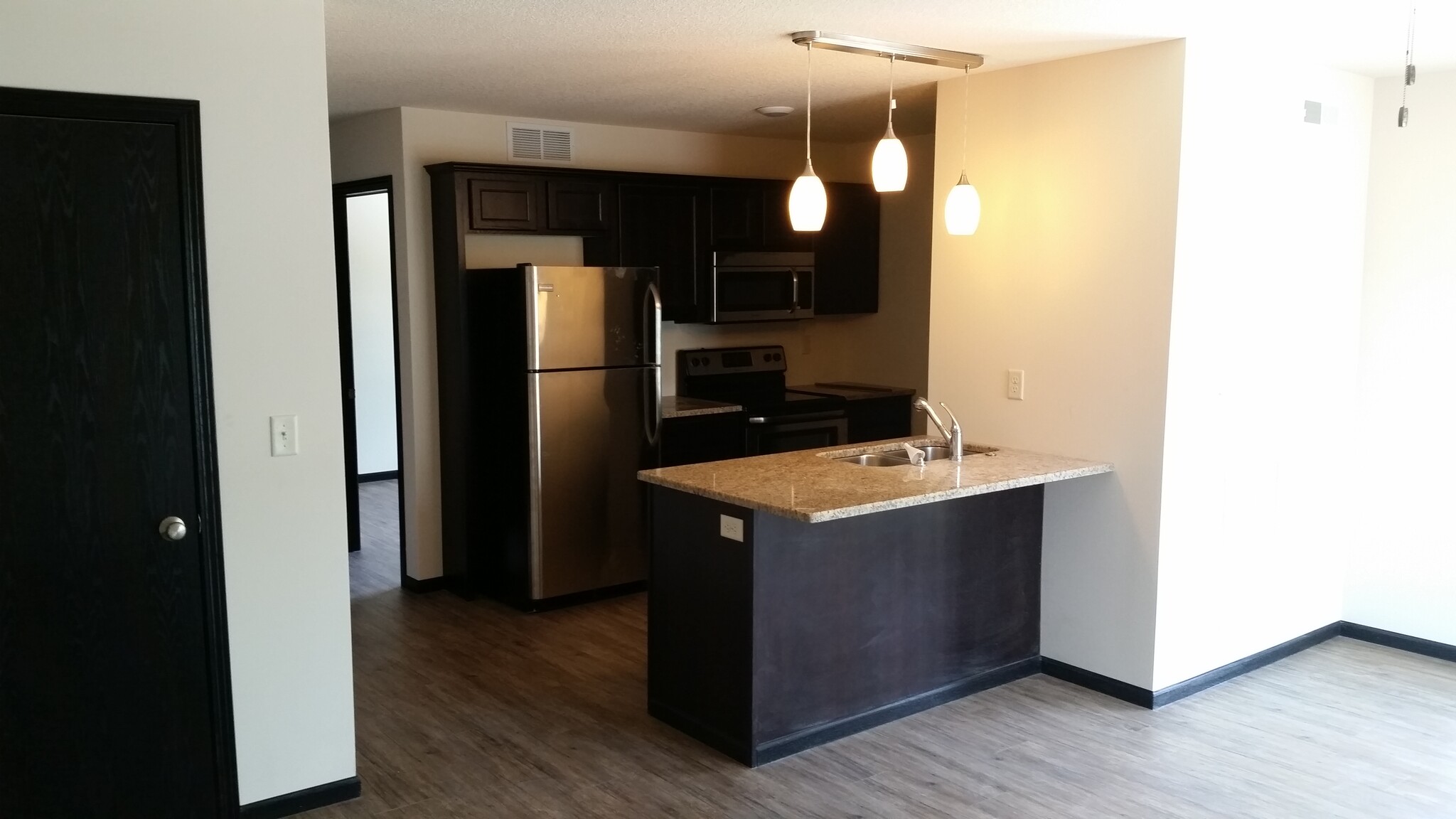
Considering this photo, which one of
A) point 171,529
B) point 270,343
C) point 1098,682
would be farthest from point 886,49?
point 171,529

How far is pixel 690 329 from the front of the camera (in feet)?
20.6

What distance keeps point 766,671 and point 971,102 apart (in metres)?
2.43

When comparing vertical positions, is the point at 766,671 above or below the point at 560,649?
above

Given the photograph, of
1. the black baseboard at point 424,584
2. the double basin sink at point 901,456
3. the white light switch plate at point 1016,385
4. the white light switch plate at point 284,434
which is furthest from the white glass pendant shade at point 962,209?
the black baseboard at point 424,584

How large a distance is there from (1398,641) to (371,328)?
7.13 meters

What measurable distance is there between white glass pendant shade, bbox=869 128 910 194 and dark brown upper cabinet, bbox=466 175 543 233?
7.46 feet

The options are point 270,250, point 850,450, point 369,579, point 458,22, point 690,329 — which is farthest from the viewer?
point 690,329

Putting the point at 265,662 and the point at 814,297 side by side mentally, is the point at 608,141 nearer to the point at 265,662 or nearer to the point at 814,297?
the point at 814,297

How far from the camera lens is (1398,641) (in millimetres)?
4703

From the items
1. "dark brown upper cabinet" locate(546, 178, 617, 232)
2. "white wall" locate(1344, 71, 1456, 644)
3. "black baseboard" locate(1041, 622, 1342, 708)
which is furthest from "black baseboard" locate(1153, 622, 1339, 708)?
"dark brown upper cabinet" locate(546, 178, 617, 232)

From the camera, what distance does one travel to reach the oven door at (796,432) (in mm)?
5801

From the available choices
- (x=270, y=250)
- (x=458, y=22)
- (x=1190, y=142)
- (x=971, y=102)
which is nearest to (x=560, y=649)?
(x=270, y=250)

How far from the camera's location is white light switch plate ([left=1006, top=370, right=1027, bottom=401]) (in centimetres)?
432

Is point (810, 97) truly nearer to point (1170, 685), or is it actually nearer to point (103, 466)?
point (1170, 685)
